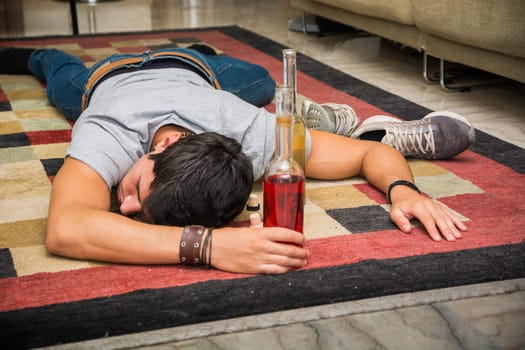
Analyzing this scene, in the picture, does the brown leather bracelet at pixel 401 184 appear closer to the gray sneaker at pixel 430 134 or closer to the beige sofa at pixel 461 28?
the gray sneaker at pixel 430 134

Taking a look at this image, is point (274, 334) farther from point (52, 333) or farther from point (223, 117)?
point (223, 117)

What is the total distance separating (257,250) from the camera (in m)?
1.19

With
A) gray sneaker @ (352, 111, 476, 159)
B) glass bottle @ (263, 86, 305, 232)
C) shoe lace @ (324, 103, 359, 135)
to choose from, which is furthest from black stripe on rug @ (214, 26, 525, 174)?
glass bottle @ (263, 86, 305, 232)

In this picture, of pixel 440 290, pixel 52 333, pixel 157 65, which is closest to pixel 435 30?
pixel 157 65

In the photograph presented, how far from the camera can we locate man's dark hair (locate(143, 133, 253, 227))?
1208 mm

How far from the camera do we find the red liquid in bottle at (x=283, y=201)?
116 centimetres

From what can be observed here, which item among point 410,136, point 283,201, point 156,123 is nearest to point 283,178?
point 283,201

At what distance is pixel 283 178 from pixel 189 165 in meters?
0.16

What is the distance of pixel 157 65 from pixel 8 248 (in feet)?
2.04

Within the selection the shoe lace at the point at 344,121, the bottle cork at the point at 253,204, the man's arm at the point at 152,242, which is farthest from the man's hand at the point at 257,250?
the shoe lace at the point at 344,121

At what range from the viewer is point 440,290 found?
1.20 metres

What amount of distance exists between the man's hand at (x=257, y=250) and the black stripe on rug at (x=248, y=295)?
0.03 m

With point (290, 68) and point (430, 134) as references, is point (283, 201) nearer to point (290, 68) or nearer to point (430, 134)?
point (290, 68)

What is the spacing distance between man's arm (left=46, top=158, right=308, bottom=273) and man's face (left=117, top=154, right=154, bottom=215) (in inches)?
3.2
